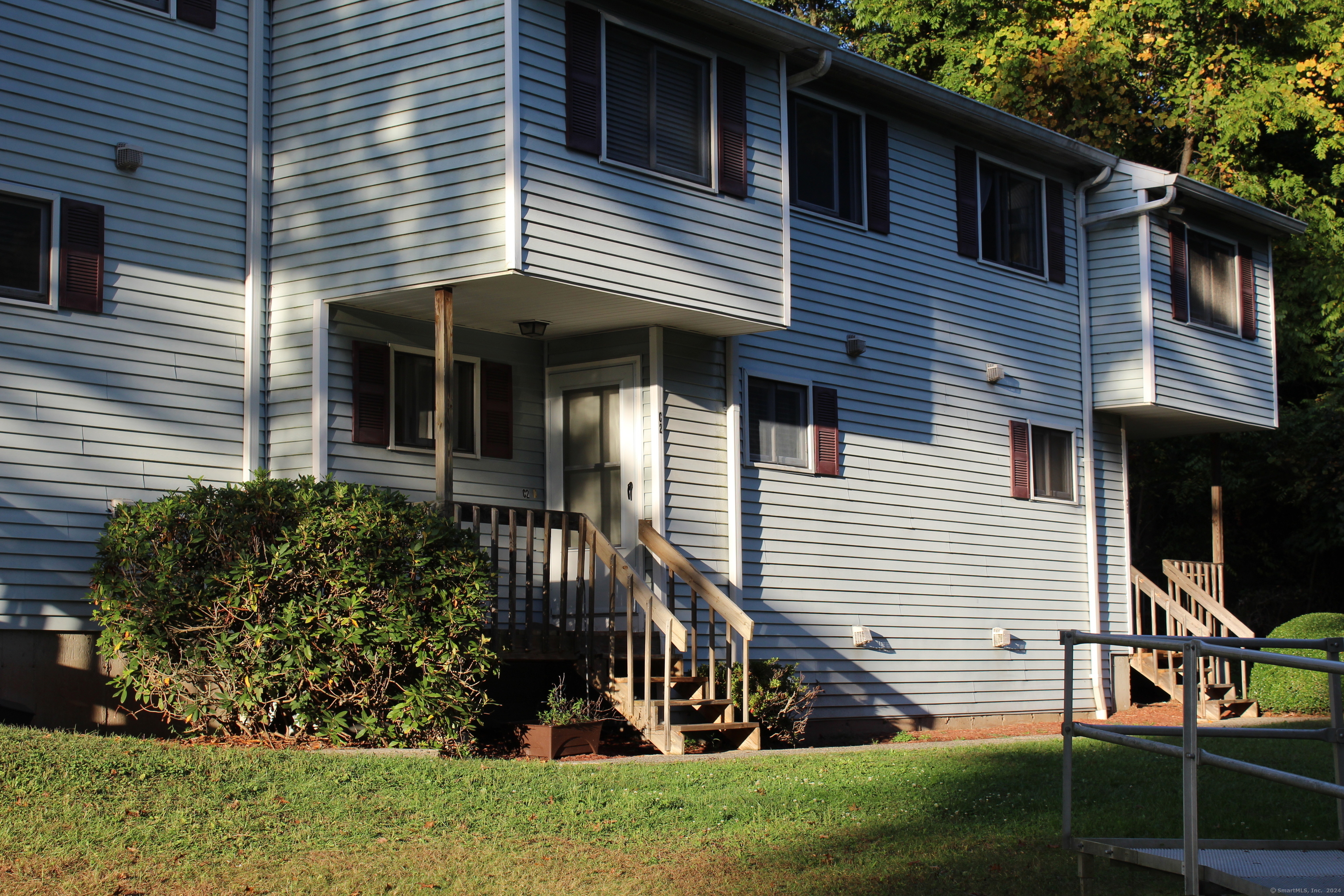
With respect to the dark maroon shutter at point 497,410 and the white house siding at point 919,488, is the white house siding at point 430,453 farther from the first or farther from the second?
the white house siding at point 919,488

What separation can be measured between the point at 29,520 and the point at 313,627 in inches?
94.1

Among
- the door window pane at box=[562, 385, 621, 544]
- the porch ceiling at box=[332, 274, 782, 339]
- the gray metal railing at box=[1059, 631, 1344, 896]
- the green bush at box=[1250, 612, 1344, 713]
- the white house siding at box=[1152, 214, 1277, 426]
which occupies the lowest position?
the green bush at box=[1250, 612, 1344, 713]

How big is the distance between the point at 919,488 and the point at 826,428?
1.71m

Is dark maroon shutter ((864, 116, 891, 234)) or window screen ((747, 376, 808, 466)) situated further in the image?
dark maroon shutter ((864, 116, 891, 234))

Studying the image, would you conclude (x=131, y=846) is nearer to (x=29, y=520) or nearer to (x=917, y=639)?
(x=29, y=520)

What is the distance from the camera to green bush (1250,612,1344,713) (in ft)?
53.6

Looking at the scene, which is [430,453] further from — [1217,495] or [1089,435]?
[1217,495]

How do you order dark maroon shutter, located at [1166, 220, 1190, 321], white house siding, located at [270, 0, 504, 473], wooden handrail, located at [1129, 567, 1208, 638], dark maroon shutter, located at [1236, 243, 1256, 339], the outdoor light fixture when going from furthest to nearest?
dark maroon shutter, located at [1236, 243, 1256, 339] → dark maroon shutter, located at [1166, 220, 1190, 321] → wooden handrail, located at [1129, 567, 1208, 638] → the outdoor light fixture → white house siding, located at [270, 0, 504, 473]

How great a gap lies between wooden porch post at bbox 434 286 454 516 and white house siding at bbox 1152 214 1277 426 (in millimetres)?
10031

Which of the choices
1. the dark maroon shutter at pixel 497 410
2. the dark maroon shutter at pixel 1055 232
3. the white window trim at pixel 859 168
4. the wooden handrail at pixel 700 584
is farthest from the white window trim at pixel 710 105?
the dark maroon shutter at pixel 1055 232

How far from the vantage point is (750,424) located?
1339 cm

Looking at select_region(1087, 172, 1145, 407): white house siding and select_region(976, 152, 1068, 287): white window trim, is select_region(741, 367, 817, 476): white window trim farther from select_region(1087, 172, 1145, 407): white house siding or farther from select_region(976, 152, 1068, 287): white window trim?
select_region(1087, 172, 1145, 407): white house siding

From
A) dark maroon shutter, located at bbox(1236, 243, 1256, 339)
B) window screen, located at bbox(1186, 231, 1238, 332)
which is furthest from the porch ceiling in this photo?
dark maroon shutter, located at bbox(1236, 243, 1256, 339)

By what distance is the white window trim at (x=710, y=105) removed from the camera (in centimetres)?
1101
